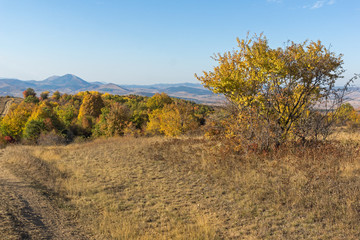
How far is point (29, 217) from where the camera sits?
7.46 metres

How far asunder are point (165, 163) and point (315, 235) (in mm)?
9580

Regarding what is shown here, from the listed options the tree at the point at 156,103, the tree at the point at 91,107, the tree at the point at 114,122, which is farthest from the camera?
the tree at the point at 156,103

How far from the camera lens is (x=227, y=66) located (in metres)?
13.5

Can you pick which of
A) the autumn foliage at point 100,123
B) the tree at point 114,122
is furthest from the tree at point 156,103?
the tree at point 114,122

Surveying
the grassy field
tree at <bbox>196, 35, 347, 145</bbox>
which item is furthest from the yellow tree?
tree at <bbox>196, 35, 347, 145</bbox>

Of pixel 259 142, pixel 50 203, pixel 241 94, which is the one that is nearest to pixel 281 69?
pixel 241 94

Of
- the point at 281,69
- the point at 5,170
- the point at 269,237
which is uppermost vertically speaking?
the point at 281,69

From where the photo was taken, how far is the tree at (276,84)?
12023mm

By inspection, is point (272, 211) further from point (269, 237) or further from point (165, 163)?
point (165, 163)

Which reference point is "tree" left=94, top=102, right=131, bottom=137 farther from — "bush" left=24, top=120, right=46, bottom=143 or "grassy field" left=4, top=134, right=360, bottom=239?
"grassy field" left=4, top=134, right=360, bottom=239

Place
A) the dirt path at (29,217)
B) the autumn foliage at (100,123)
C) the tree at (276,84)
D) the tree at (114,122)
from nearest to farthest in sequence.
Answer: the dirt path at (29,217) < the tree at (276,84) < the autumn foliage at (100,123) < the tree at (114,122)

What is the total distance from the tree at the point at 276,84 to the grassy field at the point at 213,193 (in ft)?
6.34

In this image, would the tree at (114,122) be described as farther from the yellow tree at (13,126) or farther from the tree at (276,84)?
the tree at (276,84)

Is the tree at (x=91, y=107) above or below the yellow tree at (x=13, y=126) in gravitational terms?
above
